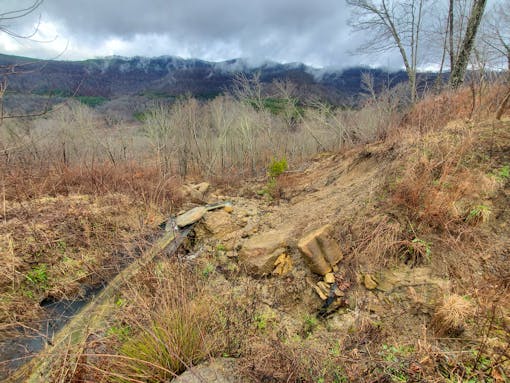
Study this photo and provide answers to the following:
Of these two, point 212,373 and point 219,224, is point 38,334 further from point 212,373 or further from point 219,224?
point 219,224

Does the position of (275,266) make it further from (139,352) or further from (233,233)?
(139,352)

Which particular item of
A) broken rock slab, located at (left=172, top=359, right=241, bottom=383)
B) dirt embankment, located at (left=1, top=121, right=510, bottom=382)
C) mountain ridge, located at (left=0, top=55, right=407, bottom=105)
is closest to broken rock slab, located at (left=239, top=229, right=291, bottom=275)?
dirt embankment, located at (left=1, top=121, right=510, bottom=382)

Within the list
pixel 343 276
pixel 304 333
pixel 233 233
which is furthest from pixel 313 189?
pixel 304 333

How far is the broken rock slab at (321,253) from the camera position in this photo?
316 cm

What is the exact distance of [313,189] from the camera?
6.35 metres

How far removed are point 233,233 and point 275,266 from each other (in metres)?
1.80

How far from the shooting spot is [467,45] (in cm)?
702

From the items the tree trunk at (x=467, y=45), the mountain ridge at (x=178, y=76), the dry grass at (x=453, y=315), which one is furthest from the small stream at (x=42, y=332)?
the mountain ridge at (x=178, y=76)

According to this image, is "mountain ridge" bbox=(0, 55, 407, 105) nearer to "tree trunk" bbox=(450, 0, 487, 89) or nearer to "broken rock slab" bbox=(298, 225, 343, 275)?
→ "tree trunk" bbox=(450, 0, 487, 89)

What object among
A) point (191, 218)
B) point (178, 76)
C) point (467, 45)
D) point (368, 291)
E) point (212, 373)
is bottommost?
point (191, 218)

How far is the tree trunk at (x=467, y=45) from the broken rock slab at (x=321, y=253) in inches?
279

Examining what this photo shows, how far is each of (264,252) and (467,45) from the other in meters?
9.15

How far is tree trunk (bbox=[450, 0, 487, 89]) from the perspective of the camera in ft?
21.7

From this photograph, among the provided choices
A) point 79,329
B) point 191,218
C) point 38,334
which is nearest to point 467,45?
point 191,218
